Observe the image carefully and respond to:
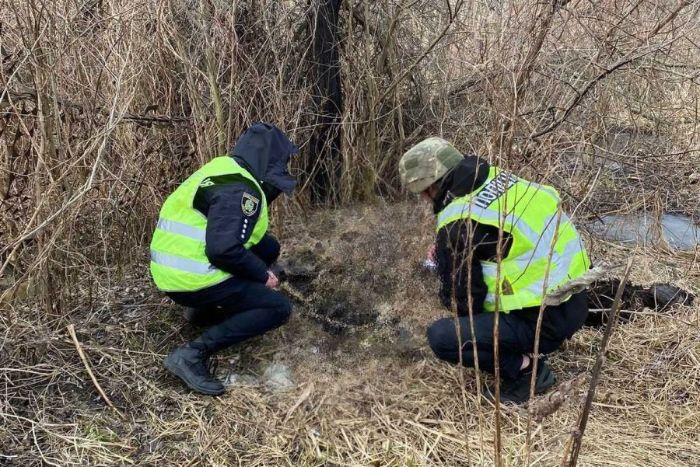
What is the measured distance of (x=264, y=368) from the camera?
10.7 feet

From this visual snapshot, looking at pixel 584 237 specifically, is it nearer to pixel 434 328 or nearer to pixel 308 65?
pixel 434 328

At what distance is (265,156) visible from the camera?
3186mm

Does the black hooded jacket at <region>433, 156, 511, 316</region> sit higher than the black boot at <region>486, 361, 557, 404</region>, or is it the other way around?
the black hooded jacket at <region>433, 156, 511, 316</region>

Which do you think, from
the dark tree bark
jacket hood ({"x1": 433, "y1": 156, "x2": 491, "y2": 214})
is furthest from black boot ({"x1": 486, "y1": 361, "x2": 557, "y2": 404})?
the dark tree bark

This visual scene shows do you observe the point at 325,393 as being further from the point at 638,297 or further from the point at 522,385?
the point at 638,297

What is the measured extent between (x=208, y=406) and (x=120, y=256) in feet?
4.93

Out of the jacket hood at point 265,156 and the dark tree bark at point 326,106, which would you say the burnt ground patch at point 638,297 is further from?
the dark tree bark at point 326,106

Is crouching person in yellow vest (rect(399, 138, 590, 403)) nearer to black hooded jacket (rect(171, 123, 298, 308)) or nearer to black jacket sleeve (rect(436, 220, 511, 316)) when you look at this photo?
black jacket sleeve (rect(436, 220, 511, 316))

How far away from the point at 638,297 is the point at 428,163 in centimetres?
195

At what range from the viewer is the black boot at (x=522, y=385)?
3053 mm

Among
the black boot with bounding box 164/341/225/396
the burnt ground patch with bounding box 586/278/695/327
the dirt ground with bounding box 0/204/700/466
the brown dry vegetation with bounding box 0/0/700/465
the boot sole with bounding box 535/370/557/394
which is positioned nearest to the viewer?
the dirt ground with bounding box 0/204/700/466

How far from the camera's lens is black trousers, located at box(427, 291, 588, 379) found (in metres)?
2.91

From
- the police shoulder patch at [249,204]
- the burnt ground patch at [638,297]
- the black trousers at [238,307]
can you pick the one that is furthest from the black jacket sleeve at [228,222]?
the burnt ground patch at [638,297]

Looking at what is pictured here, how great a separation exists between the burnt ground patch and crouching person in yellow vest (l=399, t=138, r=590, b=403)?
91 cm
